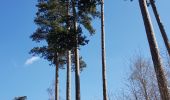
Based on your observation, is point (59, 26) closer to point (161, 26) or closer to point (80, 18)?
point (80, 18)

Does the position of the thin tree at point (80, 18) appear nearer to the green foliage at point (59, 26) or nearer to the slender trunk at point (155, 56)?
the green foliage at point (59, 26)

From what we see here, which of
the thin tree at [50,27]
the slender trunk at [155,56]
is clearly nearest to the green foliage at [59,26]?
the thin tree at [50,27]

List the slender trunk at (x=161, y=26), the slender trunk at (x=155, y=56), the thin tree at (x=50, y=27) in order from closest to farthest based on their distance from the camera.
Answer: the slender trunk at (x=155, y=56) < the slender trunk at (x=161, y=26) < the thin tree at (x=50, y=27)

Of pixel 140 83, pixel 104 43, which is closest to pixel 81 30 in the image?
pixel 104 43

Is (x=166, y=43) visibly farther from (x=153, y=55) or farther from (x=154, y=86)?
(x=153, y=55)

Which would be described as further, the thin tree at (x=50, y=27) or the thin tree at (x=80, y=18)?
the thin tree at (x=50, y=27)

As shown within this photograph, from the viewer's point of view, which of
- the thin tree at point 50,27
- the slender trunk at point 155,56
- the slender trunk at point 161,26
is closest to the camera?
the slender trunk at point 155,56

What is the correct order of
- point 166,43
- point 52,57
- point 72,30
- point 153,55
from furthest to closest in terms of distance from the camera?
point 52,57 → point 72,30 → point 166,43 → point 153,55

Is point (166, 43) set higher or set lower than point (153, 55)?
higher

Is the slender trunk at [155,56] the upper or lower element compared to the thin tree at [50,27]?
lower

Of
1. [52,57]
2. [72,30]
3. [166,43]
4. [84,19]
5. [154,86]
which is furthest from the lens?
[52,57]

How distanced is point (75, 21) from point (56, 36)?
156 centimetres

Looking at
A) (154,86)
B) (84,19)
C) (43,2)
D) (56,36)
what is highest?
(43,2)

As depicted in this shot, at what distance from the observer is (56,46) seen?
23812 millimetres
